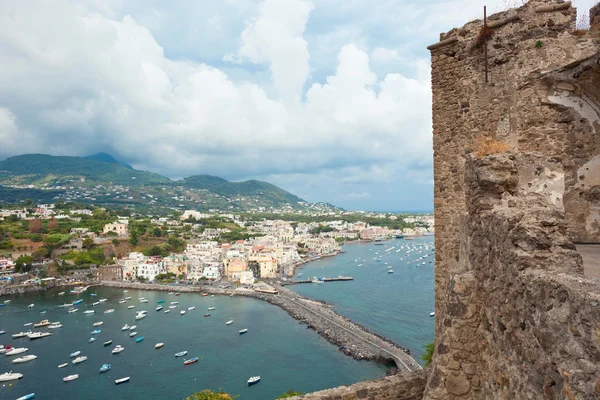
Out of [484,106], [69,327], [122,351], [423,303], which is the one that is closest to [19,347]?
[69,327]

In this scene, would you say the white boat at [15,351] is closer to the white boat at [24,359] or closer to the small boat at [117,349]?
the white boat at [24,359]

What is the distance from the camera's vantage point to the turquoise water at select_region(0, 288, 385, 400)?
30266mm

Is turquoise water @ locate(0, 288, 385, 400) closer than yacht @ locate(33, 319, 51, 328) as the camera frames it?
Yes

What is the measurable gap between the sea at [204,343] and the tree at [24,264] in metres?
11.4

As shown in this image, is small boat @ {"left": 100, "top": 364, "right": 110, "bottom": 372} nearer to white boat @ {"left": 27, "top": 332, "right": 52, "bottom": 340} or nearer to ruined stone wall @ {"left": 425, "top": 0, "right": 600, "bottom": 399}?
white boat @ {"left": 27, "top": 332, "right": 52, "bottom": 340}

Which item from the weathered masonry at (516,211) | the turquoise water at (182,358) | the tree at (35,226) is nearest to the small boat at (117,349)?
the turquoise water at (182,358)

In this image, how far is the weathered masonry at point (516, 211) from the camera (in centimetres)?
190

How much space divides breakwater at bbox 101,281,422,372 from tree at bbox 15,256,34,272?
954 inches

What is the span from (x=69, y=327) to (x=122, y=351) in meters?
11.9

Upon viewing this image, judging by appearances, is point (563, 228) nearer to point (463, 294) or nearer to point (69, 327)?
point (463, 294)

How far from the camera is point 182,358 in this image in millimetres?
35562

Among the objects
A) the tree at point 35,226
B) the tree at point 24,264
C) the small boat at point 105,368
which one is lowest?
the small boat at point 105,368

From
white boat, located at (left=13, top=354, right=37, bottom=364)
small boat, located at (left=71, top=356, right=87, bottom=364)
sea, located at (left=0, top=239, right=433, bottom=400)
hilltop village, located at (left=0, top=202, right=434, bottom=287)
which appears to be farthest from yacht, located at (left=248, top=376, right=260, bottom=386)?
hilltop village, located at (left=0, top=202, right=434, bottom=287)

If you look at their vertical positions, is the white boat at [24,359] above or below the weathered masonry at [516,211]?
below
